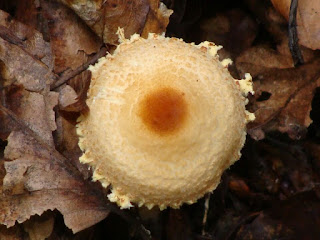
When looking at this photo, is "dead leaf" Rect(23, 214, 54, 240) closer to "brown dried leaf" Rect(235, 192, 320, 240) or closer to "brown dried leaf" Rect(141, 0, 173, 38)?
"brown dried leaf" Rect(235, 192, 320, 240)

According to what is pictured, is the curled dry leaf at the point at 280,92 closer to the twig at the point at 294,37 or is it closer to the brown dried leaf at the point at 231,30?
the twig at the point at 294,37

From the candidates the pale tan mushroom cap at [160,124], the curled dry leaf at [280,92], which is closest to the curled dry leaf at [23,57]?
the pale tan mushroom cap at [160,124]

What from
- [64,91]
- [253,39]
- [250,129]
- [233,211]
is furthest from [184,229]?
[253,39]

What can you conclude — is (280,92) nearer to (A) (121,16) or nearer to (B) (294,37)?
(B) (294,37)

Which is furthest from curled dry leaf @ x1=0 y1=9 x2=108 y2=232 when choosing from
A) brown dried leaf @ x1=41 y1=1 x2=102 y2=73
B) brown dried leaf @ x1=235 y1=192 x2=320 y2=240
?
brown dried leaf @ x1=235 y1=192 x2=320 y2=240

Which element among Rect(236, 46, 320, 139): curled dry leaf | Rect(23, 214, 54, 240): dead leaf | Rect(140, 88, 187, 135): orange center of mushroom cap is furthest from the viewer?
Rect(236, 46, 320, 139): curled dry leaf

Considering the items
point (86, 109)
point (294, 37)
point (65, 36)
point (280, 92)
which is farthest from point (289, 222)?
point (65, 36)
